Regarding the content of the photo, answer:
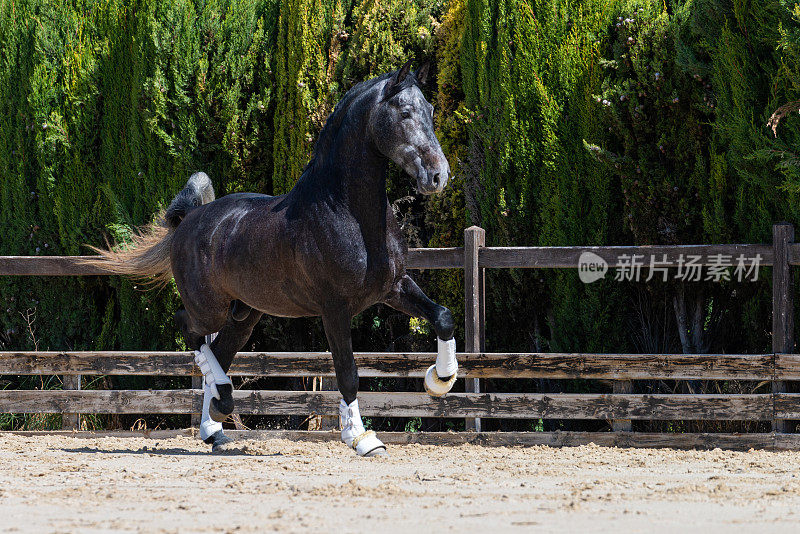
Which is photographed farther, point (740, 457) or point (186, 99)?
point (186, 99)

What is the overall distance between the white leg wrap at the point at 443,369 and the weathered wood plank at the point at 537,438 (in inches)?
53.4

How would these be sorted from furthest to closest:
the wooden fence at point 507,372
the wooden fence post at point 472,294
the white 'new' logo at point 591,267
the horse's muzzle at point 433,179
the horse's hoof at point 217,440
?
1. the wooden fence post at point 472,294
2. the white 'new' logo at point 591,267
3. the wooden fence at point 507,372
4. the horse's hoof at point 217,440
5. the horse's muzzle at point 433,179

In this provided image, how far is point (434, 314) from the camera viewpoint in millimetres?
5562

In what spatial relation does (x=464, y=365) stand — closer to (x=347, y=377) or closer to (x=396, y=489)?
(x=347, y=377)

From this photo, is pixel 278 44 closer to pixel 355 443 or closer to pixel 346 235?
pixel 346 235

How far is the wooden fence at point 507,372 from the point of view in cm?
654

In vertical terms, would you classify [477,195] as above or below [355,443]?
above

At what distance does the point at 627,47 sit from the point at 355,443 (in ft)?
12.0

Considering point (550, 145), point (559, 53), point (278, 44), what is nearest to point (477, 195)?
point (550, 145)

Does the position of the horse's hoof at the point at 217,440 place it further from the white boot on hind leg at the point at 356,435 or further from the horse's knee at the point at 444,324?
the horse's knee at the point at 444,324

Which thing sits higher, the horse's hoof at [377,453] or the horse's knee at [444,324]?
the horse's knee at [444,324]

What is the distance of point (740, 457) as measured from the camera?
238 inches

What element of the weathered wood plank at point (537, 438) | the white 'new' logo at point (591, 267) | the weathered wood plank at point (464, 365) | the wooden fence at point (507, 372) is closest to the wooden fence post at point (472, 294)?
the wooden fence at point (507, 372)

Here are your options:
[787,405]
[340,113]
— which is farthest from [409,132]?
[787,405]
